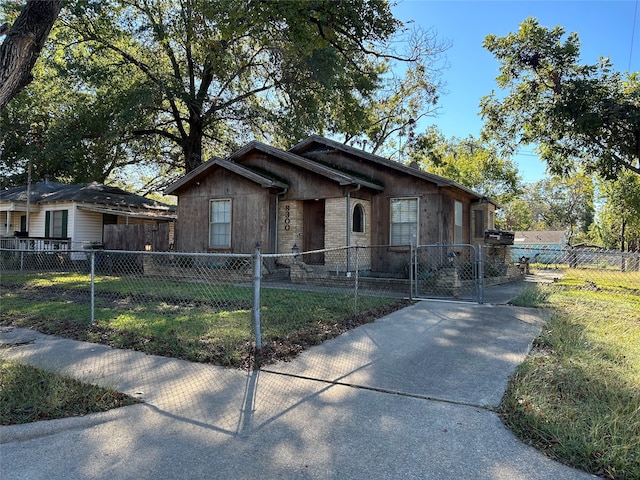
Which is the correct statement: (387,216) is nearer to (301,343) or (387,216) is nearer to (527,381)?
(301,343)

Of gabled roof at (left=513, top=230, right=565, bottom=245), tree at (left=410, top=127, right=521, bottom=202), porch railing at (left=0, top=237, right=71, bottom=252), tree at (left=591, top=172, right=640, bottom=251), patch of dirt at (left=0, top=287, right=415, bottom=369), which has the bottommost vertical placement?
patch of dirt at (left=0, top=287, right=415, bottom=369)

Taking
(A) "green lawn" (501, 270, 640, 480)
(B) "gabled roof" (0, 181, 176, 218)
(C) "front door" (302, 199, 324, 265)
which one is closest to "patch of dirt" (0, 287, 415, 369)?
(A) "green lawn" (501, 270, 640, 480)

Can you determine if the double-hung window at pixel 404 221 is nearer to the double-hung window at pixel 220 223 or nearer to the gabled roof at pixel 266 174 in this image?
the gabled roof at pixel 266 174

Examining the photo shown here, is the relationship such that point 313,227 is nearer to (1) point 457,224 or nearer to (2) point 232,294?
(1) point 457,224

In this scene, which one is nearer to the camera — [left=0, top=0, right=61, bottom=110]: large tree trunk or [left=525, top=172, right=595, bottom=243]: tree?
[left=0, top=0, right=61, bottom=110]: large tree trunk

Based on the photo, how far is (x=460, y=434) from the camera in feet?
10.3

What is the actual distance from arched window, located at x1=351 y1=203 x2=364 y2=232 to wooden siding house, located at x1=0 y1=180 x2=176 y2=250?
8.60 meters

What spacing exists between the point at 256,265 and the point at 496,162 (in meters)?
28.8

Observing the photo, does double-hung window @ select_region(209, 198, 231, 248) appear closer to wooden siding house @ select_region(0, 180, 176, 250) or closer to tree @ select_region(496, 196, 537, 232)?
wooden siding house @ select_region(0, 180, 176, 250)

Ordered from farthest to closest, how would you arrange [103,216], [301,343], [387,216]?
1. [103,216]
2. [387,216]
3. [301,343]

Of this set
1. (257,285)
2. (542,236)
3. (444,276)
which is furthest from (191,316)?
(542,236)

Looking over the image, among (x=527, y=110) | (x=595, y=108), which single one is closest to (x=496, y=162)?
(x=527, y=110)

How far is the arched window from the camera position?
13.6m

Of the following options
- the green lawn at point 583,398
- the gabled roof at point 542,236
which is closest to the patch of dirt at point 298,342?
the green lawn at point 583,398
